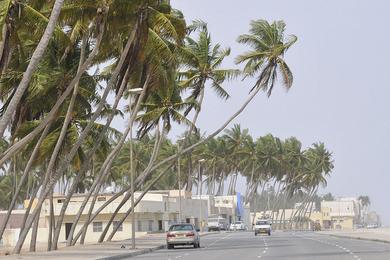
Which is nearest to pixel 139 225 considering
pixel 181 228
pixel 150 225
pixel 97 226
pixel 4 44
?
pixel 150 225

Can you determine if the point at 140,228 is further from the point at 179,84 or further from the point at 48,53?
the point at 48,53

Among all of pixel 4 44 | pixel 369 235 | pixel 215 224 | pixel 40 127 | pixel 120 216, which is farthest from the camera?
pixel 215 224

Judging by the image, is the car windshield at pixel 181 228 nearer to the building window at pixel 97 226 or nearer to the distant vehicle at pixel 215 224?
the building window at pixel 97 226

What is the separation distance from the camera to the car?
43.2m

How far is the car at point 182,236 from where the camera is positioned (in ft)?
142

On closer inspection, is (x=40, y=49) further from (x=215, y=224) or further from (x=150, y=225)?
(x=215, y=224)

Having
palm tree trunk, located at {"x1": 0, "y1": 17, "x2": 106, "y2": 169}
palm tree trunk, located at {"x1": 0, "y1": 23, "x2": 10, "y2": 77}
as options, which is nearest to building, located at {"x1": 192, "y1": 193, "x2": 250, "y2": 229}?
palm tree trunk, located at {"x1": 0, "y1": 17, "x2": 106, "y2": 169}

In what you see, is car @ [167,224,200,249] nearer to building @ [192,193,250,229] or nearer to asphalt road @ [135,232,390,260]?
asphalt road @ [135,232,390,260]

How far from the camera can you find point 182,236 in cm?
4319

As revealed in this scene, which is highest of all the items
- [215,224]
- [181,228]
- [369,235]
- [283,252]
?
[215,224]

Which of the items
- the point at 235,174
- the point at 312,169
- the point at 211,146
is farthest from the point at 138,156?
the point at 312,169

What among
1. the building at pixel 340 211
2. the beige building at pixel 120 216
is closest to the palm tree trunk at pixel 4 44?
the beige building at pixel 120 216

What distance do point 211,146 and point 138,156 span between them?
15.7m

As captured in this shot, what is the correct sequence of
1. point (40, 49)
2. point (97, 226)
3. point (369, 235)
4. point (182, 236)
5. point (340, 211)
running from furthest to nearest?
point (340, 211), point (97, 226), point (369, 235), point (182, 236), point (40, 49)
